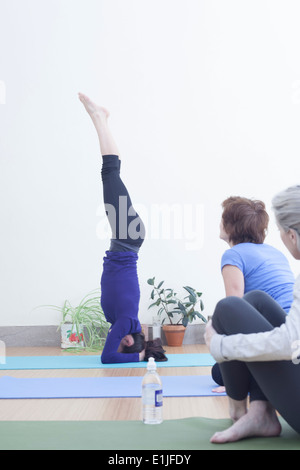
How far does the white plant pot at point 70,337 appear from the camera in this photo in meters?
4.36

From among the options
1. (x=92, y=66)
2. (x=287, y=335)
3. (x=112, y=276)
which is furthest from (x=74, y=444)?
(x=92, y=66)

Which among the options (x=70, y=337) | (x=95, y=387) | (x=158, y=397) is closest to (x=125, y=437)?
(x=158, y=397)

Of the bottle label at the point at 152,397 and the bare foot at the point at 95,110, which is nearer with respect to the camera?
the bottle label at the point at 152,397

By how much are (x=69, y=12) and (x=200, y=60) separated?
1190 millimetres

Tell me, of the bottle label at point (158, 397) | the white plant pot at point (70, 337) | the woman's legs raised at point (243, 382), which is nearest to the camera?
the woman's legs raised at point (243, 382)

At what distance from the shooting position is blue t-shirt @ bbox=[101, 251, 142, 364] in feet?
11.7

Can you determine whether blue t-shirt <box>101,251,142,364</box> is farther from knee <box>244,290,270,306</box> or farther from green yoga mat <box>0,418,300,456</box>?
knee <box>244,290,270,306</box>

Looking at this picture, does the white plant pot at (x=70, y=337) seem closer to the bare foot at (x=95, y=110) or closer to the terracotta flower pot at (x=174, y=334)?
the terracotta flower pot at (x=174, y=334)

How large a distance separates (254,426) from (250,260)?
911 millimetres

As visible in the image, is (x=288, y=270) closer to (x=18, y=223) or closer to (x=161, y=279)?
(x=161, y=279)

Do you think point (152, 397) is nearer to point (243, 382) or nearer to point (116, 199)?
point (243, 382)

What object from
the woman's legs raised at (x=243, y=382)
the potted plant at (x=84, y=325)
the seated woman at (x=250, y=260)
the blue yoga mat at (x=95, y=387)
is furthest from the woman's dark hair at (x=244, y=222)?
the potted plant at (x=84, y=325)

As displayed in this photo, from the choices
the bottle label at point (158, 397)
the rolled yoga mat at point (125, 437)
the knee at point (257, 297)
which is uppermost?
the knee at point (257, 297)

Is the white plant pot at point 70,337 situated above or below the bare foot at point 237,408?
below
